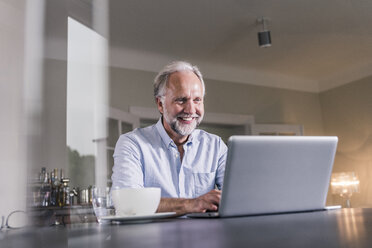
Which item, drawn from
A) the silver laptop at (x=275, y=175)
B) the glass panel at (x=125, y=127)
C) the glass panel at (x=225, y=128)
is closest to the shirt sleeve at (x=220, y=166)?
the silver laptop at (x=275, y=175)

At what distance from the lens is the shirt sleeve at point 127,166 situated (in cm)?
143

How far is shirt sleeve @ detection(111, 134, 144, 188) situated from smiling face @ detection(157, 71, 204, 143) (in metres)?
0.26

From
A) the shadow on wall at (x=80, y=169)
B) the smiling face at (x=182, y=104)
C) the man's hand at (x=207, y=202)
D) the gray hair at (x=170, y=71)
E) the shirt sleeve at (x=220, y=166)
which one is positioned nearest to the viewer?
the man's hand at (x=207, y=202)

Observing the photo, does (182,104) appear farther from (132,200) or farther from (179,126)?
(132,200)

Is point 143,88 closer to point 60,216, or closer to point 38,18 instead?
point 38,18

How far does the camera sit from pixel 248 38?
12.5 ft

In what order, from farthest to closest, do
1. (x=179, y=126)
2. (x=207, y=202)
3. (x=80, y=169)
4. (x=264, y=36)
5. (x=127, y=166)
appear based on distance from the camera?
(x=264, y=36) → (x=80, y=169) → (x=179, y=126) → (x=127, y=166) → (x=207, y=202)

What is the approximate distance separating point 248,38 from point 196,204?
3.01 metres

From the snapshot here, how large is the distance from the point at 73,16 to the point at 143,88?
110 cm

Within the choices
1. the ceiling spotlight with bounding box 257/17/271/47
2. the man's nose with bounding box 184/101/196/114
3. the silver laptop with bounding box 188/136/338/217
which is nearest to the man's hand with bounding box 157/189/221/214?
the silver laptop with bounding box 188/136/338/217

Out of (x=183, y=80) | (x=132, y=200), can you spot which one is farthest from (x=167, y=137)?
(x=132, y=200)

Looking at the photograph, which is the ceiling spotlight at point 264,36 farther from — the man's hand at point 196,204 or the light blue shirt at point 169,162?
the man's hand at point 196,204

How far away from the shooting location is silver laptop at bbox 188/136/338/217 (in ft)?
2.32

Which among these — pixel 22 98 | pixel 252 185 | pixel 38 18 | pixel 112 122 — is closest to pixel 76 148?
pixel 112 122
